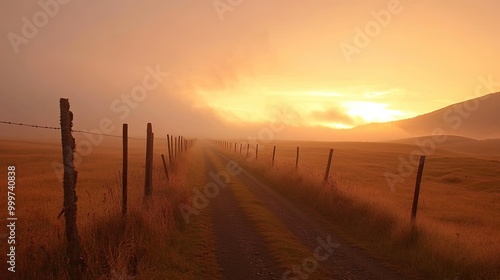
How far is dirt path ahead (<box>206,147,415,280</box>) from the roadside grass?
110 mm

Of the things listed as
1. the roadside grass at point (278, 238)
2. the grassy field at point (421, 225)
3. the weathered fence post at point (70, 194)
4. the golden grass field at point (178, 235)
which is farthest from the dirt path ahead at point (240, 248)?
the grassy field at point (421, 225)

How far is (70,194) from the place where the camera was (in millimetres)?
5375

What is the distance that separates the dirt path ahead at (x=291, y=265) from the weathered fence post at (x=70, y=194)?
3.36 meters

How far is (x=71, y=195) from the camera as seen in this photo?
5383mm

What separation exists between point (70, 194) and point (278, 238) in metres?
6.66

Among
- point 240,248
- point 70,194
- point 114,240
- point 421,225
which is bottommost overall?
point 240,248

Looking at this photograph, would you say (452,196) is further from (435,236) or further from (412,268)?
(412,268)

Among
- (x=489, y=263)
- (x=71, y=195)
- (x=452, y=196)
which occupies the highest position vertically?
(x=71, y=195)

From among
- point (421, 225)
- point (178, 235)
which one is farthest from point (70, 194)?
point (421, 225)

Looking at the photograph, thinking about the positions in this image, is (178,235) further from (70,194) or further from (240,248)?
(70,194)

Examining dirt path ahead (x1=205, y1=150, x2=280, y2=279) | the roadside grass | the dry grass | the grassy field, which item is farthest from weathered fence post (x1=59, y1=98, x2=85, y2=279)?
the grassy field

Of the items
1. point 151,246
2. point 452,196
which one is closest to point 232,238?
point 151,246

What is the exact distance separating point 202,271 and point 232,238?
2.56 metres

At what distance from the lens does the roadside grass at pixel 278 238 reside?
8.01m
